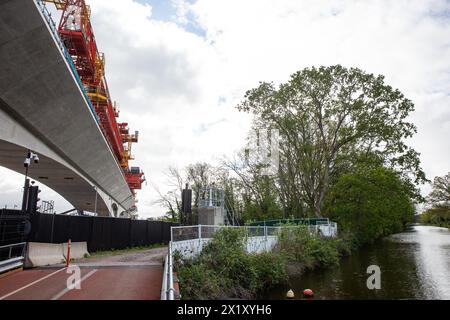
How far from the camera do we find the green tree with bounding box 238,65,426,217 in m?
31.6

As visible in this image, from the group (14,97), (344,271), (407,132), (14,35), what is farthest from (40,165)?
(407,132)

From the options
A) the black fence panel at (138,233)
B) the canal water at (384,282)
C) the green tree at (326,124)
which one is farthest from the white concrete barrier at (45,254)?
the green tree at (326,124)

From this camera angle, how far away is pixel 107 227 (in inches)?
764

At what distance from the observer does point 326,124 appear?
A: 34.5 metres

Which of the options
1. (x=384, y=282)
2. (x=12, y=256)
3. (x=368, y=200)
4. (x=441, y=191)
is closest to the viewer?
(x=12, y=256)

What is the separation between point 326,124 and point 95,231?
25.0 metres

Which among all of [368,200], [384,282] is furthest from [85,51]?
[368,200]

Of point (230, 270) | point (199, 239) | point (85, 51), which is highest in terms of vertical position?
point (85, 51)

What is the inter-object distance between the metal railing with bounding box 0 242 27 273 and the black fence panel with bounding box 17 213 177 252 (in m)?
1.17

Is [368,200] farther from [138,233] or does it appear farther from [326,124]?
[138,233]

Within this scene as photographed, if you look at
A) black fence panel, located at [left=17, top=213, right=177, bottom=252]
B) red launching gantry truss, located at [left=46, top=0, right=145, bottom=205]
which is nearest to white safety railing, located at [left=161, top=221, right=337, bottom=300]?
black fence panel, located at [left=17, top=213, right=177, bottom=252]

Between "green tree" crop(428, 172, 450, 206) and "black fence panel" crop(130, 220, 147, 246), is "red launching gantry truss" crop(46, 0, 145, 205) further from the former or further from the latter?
"green tree" crop(428, 172, 450, 206)

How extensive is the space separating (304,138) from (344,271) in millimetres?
18043
